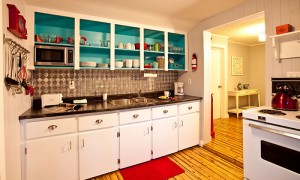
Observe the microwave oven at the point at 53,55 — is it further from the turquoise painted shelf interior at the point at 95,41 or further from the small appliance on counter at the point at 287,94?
the small appliance on counter at the point at 287,94

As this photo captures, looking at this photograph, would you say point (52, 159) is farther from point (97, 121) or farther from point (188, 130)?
point (188, 130)

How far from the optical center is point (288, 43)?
5.78ft

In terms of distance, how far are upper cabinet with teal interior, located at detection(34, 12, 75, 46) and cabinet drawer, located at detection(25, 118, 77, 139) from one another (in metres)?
1.03

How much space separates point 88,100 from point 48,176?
109cm

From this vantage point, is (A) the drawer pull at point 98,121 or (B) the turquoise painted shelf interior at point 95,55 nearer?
Result: (A) the drawer pull at point 98,121

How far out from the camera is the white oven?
1339 millimetres

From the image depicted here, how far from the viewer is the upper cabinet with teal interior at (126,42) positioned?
2495 millimetres

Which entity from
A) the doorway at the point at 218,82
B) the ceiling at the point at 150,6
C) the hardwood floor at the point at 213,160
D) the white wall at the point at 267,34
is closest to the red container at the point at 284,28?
the white wall at the point at 267,34

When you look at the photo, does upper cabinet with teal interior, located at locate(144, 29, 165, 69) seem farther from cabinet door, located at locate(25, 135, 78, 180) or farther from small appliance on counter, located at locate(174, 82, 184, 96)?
cabinet door, located at locate(25, 135, 78, 180)

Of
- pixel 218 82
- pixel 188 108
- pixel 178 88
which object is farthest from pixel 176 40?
pixel 218 82

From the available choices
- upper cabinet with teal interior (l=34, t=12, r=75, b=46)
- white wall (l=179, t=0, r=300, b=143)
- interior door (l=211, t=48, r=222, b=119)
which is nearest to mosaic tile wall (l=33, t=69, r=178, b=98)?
upper cabinet with teal interior (l=34, t=12, r=75, b=46)

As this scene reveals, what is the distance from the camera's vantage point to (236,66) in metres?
5.01

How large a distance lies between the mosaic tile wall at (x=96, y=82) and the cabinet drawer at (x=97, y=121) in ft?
2.38

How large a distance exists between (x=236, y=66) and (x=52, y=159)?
5287 mm
